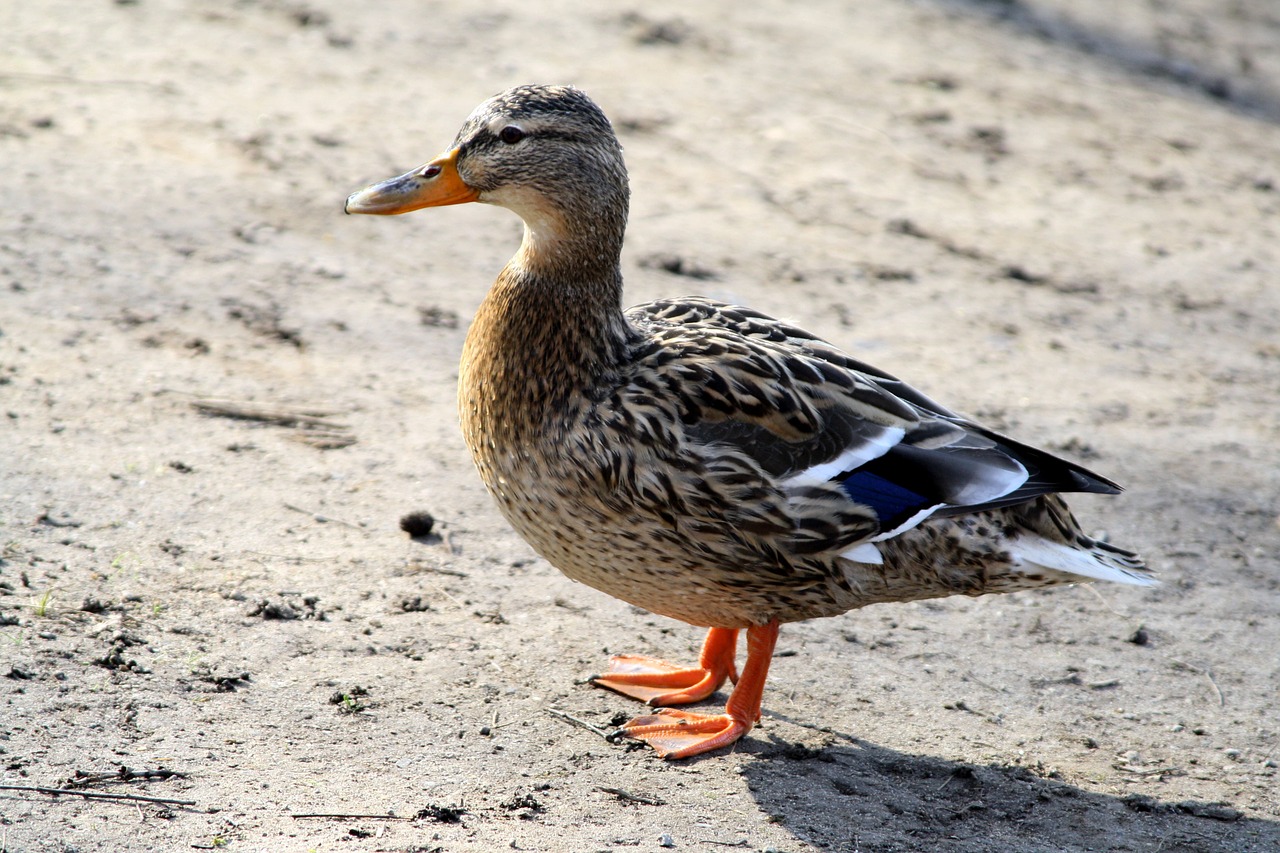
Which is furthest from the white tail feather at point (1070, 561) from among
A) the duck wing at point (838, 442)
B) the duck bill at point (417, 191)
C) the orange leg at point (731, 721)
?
the duck bill at point (417, 191)

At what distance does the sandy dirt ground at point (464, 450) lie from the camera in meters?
3.79

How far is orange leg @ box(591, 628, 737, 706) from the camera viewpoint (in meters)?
4.34

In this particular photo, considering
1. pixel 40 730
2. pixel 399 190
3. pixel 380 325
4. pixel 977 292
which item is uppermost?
pixel 399 190

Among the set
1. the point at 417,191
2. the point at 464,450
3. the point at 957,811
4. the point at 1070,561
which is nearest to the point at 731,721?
the point at 957,811

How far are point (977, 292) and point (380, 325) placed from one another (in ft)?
10.3

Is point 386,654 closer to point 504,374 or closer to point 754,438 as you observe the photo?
point 504,374

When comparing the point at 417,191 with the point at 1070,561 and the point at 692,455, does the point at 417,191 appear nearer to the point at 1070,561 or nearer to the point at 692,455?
the point at 692,455

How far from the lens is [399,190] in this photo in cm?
416

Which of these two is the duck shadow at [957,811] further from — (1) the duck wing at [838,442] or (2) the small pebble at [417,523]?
(2) the small pebble at [417,523]

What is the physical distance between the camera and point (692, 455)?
12.7 ft

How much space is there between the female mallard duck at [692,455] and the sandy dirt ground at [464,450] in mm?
535

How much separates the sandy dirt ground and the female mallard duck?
0.53 meters

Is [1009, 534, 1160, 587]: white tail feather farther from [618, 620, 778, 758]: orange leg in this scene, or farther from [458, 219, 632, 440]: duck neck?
[458, 219, 632, 440]: duck neck

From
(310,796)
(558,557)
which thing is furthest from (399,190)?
(310,796)
